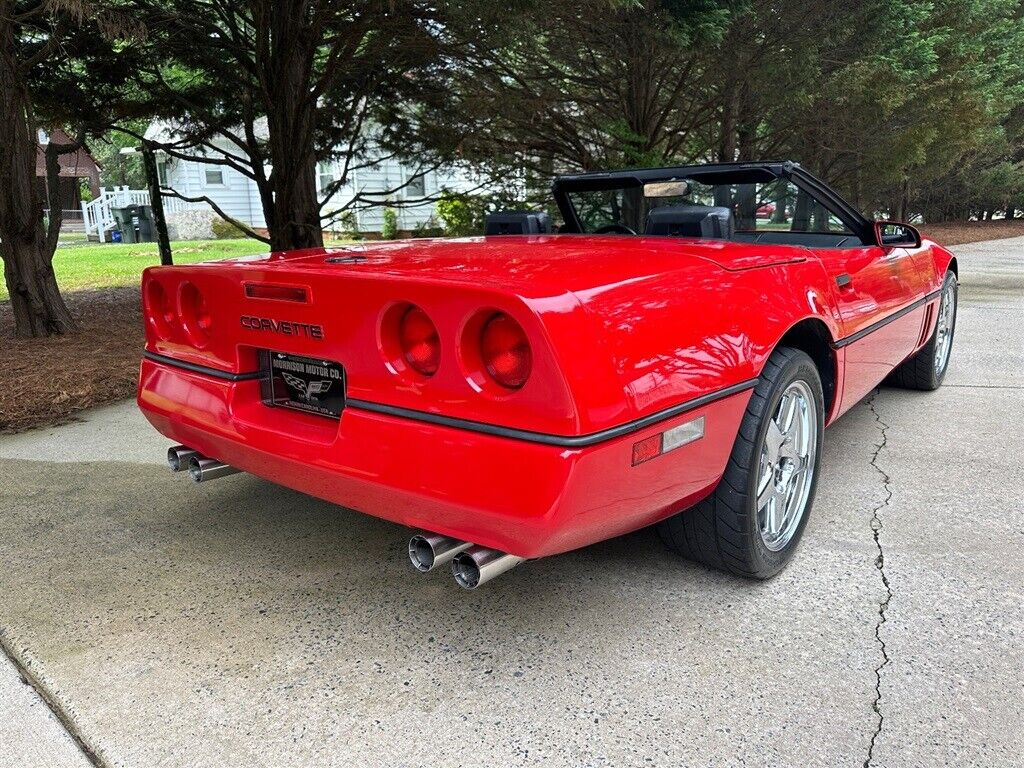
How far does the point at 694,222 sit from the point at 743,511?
3.76ft

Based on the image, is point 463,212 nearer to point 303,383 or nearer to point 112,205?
point 303,383

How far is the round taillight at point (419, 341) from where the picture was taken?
6.79 feet

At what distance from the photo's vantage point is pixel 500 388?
1910 mm

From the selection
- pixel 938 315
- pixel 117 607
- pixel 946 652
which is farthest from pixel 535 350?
pixel 938 315

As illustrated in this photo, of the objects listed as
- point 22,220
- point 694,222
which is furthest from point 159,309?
point 22,220

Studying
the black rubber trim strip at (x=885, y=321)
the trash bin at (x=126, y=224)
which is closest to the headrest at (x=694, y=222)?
the black rubber trim strip at (x=885, y=321)

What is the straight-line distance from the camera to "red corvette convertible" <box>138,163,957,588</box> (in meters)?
1.85

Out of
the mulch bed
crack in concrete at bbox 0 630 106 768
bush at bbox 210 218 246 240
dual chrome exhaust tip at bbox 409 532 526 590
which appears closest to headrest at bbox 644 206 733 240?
dual chrome exhaust tip at bbox 409 532 526 590

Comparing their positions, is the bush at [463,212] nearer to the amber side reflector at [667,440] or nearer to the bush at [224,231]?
the amber side reflector at [667,440]

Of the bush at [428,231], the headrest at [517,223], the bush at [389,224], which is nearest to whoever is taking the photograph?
the headrest at [517,223]

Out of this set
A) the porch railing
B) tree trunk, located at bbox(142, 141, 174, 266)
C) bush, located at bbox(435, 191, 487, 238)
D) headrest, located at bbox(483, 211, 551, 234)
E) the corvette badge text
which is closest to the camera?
the corvette badge text

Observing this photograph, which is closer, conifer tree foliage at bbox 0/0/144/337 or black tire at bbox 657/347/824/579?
black tire at bbox 657/347/824/579

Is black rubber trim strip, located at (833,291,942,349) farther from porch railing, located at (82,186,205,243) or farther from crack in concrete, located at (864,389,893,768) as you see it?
porch railing, located at (82,186,205,243)

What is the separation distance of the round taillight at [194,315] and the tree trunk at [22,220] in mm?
4820
